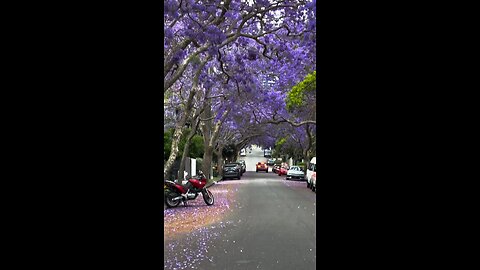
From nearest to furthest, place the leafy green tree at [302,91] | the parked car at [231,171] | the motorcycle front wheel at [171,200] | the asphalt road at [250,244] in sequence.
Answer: the asphalt road at [250,244], the motorcycle front wheel at [171,200], the leafy green tree at [302,91], the parked car at [231,171]

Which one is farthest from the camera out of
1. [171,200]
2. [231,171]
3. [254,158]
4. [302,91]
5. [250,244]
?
[254,158]

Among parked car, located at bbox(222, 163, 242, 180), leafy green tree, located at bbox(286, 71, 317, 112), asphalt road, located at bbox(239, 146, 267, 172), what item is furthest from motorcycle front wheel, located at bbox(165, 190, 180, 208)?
asphalt road, located at bbox(239, 146, 267, 172)

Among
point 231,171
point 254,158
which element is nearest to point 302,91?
point 231,171

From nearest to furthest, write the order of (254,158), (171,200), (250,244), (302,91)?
(250,244) < (171,200) < (302,91) < (254,158)

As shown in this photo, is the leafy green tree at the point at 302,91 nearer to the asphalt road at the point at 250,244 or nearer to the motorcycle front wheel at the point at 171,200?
the motorcycle front wheel at the point at 171,200

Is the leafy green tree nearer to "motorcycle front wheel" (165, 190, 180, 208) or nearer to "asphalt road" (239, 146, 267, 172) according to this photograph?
"motorcycle front wheel" (165, 190, 180, 208)

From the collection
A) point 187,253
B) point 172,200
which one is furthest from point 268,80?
point 187,253

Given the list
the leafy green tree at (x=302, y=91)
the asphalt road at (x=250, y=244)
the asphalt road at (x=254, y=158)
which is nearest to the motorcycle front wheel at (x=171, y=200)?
the asphalt road at (x=250, y=244)

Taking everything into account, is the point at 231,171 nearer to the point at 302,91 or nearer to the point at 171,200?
the point at 302,91

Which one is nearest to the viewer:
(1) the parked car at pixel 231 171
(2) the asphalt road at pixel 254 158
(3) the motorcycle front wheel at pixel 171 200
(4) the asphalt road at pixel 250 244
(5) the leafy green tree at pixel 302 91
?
(4) the asphalt road at pixel 250 244

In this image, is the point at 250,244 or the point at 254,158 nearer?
the point at 250,244
